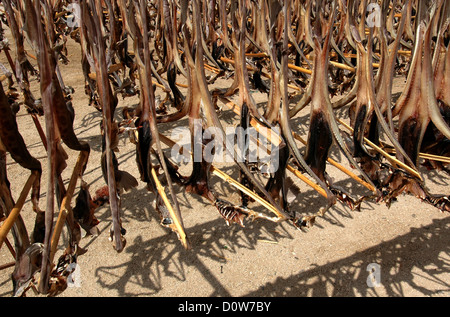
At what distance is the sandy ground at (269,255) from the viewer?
1.62 metres

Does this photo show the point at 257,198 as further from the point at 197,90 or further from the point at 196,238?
the point at 196,238

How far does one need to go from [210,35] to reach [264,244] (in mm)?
1355

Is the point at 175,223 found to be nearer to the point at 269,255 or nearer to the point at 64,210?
the point at 64,210

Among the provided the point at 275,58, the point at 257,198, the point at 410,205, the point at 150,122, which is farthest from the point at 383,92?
the point at 410,205

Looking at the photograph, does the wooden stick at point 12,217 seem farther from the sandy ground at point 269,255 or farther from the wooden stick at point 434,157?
the wooden stick at point 434,157

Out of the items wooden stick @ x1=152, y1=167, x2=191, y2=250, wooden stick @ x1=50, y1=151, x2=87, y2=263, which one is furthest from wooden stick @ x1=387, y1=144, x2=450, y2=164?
wooden stick @ x1=50, y1=151, x2=87, y2=263

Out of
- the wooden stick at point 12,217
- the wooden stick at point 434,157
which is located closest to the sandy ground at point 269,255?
the wooden stick at point 434,157

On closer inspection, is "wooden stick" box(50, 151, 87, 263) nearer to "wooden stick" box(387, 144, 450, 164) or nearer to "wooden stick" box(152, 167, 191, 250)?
"wooden stick" box(152, 167, 191, 250)

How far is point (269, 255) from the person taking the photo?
1.80m

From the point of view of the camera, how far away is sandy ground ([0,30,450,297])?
63.7 inches

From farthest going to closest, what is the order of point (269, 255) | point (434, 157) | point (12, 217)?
point (269, 255) < point (434, 157) < point (12, 217)

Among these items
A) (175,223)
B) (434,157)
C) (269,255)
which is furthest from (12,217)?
(269,255)

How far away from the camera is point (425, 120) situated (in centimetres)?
93

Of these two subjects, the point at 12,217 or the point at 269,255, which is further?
the point at 269,255
